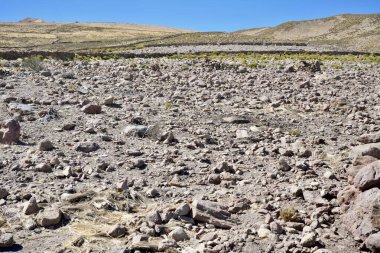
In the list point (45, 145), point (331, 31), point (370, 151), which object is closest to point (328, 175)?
point (370, 151)

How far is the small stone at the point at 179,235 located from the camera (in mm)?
4738

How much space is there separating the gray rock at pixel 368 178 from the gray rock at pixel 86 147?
4.36m

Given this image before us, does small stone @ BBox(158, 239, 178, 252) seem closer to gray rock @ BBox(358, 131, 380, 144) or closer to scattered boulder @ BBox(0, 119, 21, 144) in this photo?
scattered boulder @ BBox(0, 119, 21, 144)

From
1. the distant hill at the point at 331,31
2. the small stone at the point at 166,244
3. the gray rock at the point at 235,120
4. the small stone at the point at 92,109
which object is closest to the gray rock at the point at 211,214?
the small stone at the point at 166,244

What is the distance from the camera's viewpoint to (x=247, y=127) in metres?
→ 9.59

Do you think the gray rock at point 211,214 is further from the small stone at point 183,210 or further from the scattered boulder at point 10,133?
the scattered boulder at point 10,133

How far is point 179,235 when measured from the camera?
187 inches

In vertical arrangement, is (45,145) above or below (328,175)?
above

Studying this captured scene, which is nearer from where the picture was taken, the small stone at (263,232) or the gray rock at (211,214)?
→ the small stone at (263,232)

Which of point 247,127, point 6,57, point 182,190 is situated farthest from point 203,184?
point 6,57

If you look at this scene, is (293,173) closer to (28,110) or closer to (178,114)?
(178,114)

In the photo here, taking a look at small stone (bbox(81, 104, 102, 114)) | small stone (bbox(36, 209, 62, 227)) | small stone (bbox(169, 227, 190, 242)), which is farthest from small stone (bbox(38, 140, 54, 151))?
small stone (bbox(169, 227, 190, 242))

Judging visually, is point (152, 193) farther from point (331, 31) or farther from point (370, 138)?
point (331, 31)

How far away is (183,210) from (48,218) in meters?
1.53
